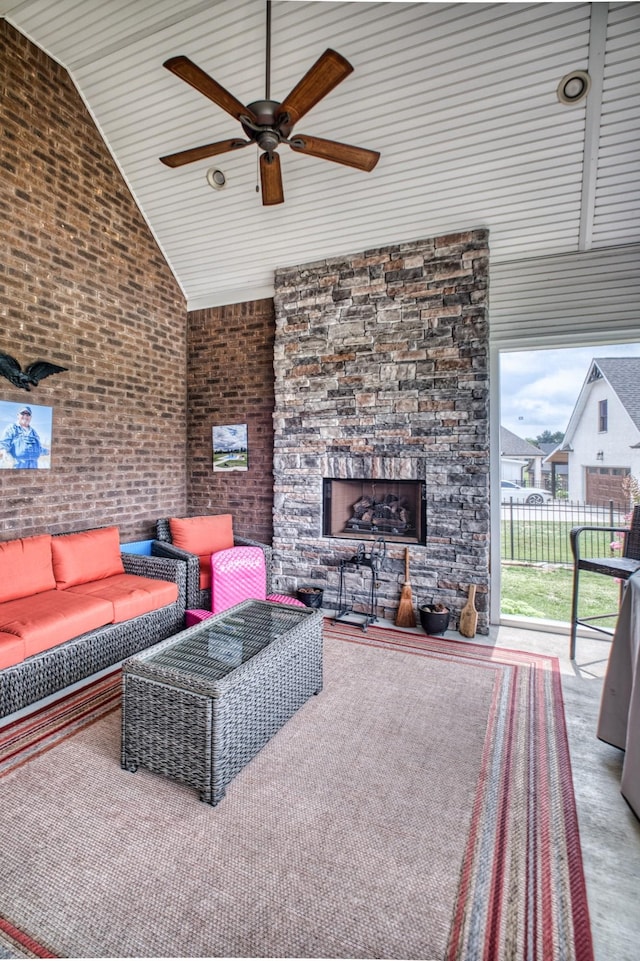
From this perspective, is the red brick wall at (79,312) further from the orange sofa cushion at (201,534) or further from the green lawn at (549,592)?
the green lawn at (549,592)

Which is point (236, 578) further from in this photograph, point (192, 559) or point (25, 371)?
point (25, 371)

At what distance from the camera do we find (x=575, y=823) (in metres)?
1.79

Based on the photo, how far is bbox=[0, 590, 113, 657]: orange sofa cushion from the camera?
2.57 m

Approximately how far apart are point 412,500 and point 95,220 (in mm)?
3815

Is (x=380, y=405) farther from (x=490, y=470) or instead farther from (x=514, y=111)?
(x=514, y=111)

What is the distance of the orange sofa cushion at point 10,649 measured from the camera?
239 cm

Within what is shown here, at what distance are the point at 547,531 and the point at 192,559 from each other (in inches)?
128

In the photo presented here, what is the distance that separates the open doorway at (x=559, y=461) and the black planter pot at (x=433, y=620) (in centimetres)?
81

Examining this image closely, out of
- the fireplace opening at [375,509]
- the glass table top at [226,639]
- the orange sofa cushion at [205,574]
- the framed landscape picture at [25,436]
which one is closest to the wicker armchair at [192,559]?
the orange sofa cushion at [205,574]

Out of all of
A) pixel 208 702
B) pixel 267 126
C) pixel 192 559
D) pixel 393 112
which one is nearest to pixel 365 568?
pixel 192 559

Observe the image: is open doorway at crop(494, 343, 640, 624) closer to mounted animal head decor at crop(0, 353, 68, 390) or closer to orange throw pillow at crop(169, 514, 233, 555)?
orange throw pillow at crop(169, 514, 233, 555)

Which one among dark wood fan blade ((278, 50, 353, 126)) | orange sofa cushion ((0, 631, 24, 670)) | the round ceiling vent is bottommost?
orange sofa cushion ((0, 631, 24, 670))

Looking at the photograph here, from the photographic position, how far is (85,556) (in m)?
3.53

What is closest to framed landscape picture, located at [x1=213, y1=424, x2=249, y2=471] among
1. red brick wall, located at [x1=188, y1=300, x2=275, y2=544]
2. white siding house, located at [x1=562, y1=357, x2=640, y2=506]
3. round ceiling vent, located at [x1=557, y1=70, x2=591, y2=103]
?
red brick wall, located at [x1=188, y1=300, x2=275, y2=544]
